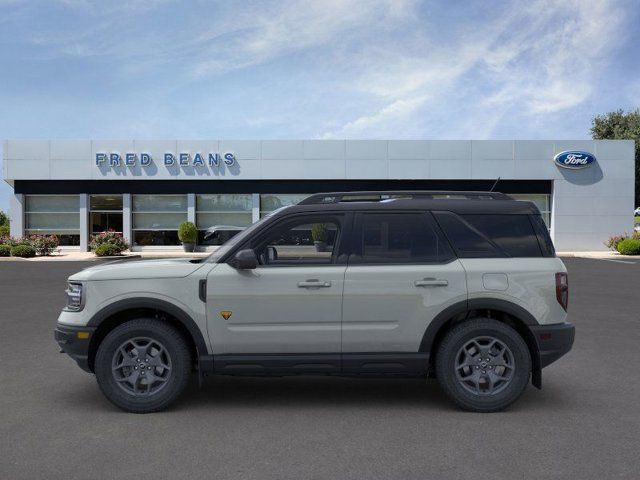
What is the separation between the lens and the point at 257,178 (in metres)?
35.6

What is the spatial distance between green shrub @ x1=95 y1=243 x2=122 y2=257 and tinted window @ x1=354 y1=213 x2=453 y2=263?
94.6 ft

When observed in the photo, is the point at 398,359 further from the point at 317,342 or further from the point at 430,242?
the point at 430,242

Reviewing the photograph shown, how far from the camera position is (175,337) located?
5074 millimetres

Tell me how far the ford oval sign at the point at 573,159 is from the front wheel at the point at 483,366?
33.5 meters

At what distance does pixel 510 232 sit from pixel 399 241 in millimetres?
1001

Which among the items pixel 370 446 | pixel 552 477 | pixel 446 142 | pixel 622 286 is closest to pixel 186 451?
pixel 370 446

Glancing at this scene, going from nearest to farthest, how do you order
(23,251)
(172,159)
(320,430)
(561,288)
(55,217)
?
1. (320,430)
2. (561,288)
3. (23,251)
4. (172,159)
5. (55,217)

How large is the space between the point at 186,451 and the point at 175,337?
1.15 m

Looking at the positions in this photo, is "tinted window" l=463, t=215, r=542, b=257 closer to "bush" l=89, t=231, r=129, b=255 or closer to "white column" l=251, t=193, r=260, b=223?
"bush" l=89, t=231, r=129, b=255

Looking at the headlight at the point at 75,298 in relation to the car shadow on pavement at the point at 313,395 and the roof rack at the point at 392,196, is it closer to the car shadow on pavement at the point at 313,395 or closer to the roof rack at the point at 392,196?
the car shadow on pavement at the point at 313,395

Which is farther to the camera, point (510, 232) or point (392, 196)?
point (392, 196)

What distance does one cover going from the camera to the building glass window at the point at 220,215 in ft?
119

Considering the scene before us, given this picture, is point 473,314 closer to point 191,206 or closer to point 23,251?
point 23,251

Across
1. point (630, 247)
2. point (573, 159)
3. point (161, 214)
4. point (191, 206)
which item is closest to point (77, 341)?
point (191, 206)
